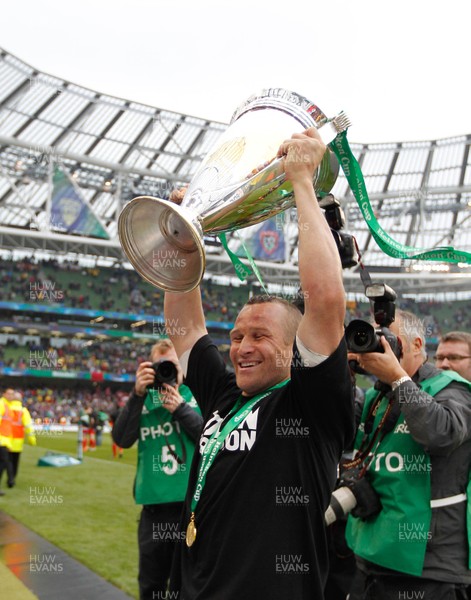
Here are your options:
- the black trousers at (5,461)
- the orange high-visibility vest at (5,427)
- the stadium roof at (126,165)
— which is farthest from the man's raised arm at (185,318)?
the stadium roof at (126,165)

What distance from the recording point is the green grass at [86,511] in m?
5.66

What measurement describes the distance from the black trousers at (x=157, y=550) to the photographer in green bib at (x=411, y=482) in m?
1.16

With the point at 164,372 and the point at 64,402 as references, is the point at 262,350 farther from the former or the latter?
the point at 64,402

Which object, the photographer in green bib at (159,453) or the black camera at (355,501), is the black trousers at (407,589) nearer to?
the black camera at (355,501)

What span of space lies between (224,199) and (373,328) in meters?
0.77

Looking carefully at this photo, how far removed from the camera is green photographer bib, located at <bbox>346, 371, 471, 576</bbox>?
97.3 inches

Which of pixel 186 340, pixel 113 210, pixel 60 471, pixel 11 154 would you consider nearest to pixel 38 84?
pixel 11 154

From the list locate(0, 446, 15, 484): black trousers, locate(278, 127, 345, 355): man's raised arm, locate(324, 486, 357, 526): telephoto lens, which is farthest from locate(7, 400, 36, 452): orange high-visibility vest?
locate(278, 127, 345, 355): man's raised arm

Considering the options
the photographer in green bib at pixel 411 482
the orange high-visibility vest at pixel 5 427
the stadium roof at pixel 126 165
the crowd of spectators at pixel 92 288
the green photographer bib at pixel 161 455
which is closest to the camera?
the photographer in green bib at pixel 411 482

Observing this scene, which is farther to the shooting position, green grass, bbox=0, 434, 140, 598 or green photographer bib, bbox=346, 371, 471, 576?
green grass, bbox=0, 434, 140, 598

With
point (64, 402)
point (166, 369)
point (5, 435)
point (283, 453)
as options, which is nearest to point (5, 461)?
point (5, 435)

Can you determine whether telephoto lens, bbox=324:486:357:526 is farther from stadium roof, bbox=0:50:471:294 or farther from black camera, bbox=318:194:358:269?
stadium roof, bbox=0:50:471:294

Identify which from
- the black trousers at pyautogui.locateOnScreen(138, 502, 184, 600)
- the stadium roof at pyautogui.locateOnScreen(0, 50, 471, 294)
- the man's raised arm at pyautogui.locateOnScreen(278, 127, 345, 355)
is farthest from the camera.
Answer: the stadium roof at pyautogui.locateOnScreen(0, 50, 471, 294)

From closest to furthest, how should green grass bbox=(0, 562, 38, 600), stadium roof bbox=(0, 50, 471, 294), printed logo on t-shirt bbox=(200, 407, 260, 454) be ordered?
printed logo on t-shirt bbox=(200, 407, 260, 454), green grass bbox=(0, 562, 38, 600), stadium roof bbox=(0, 50, 471, 294)
